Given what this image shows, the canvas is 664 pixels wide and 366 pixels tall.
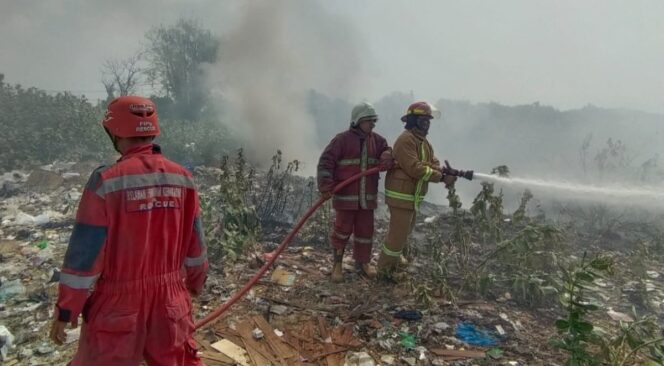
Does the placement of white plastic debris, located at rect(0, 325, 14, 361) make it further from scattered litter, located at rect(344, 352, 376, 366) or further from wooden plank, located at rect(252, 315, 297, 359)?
scattered litter, located at rect(344, 352, 376, 366)

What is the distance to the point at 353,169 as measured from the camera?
434 centimetres

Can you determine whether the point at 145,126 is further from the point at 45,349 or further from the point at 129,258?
the point at 45,349

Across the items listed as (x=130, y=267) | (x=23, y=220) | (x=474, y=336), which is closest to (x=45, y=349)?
(x=130, y=267)

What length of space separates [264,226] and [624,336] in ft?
15.0

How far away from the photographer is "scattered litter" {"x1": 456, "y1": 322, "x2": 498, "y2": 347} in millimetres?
3424

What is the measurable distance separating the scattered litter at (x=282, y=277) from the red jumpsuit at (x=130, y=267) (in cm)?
234

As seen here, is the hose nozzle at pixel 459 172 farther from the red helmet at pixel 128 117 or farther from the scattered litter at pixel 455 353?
the red helmet at pixel 128 117

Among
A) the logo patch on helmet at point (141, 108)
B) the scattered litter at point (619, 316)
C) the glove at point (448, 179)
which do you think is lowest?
the scattered litter at point (619, 316)

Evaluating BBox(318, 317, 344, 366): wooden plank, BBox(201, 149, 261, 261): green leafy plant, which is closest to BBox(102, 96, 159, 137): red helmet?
BBox(318, 317, 344, 366): wooden plank

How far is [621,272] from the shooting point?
219 inches

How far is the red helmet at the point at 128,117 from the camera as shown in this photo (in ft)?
6.18

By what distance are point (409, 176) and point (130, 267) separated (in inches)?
110

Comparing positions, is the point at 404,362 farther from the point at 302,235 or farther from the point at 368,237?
the point at 302,235

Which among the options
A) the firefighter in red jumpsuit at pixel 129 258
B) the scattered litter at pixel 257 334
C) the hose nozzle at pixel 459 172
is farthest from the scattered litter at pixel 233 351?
the hose nozzle at pixel 459 172
